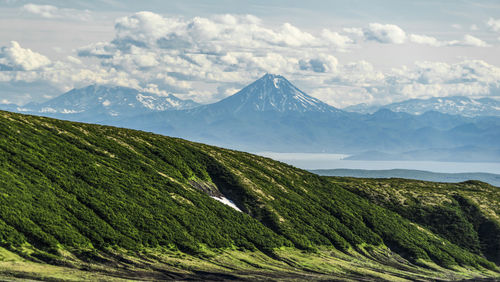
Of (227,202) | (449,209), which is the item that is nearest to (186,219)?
(227,202)

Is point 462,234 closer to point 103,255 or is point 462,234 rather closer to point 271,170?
point 271,170

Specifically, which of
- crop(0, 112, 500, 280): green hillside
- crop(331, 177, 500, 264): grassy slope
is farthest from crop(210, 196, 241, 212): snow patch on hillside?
crop(331, 177, 500, 264): grassy slope

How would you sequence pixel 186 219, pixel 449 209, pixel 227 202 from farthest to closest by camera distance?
1. pixel 449 209
2. pixel 227 202
3. pixel 186 219

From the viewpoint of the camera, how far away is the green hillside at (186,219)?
5734 centimetres

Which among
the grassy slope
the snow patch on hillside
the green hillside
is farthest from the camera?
the grassy slope

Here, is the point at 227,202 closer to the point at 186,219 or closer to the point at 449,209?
the point at 186,219

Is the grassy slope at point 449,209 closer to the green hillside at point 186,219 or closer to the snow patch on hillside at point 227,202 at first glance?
the green hillside at point 186,219

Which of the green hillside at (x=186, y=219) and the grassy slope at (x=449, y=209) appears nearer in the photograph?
the green hillside at (x=186, y=219)

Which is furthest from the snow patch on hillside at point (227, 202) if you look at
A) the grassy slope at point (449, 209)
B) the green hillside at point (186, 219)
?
the grassy slope at point (449, 209)

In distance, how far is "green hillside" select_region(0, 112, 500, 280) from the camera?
5734 cm

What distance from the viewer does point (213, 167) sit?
4043 inches

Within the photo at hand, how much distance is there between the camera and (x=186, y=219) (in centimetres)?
7500

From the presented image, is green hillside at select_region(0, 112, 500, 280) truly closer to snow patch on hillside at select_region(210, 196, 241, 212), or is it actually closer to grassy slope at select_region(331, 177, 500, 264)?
grassy slope at select_region(331, 177, 500, 264)

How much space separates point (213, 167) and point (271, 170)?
18.9 m
